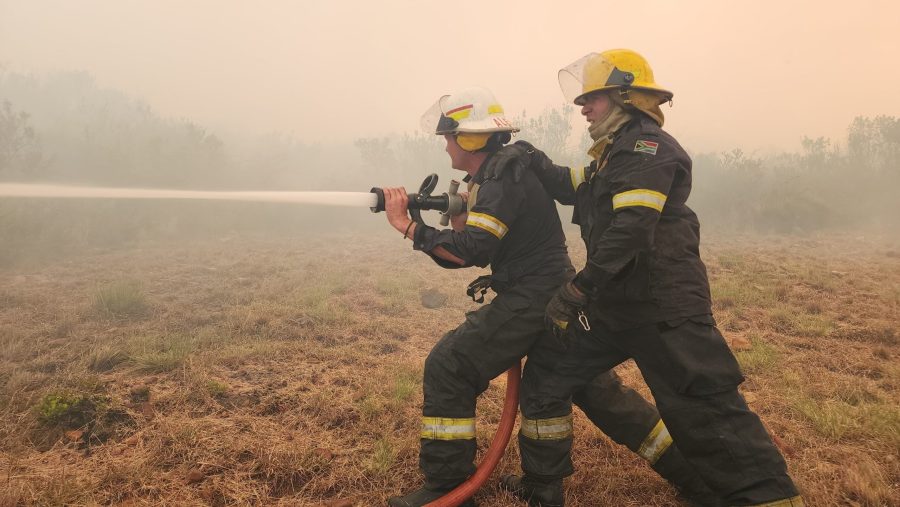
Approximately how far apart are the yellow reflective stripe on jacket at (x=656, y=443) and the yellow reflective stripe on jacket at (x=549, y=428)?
18.8 inches

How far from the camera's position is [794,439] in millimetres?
3514

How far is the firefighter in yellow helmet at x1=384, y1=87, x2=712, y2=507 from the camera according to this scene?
2.74 m

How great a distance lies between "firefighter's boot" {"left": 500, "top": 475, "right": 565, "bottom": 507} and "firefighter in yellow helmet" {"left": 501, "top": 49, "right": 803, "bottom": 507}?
0.74 m

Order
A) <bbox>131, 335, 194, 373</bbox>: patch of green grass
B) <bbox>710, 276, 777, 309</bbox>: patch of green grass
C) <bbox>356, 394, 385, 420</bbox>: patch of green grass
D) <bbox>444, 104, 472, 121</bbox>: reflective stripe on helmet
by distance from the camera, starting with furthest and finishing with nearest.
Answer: <bbox>710, 276, 777, 309</bbox>: patch of green grass, <bbox>131, 335, 194, 373</bbox>: patch of green grass, <bbox>356, 394, 385, 420</bbox>: patch of green grass, <bbox>444, 104, 472, 121</bbox>: reflective stripe on helmet

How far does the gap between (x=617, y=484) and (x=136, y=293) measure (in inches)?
270

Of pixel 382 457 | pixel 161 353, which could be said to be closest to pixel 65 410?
pixel 161 353

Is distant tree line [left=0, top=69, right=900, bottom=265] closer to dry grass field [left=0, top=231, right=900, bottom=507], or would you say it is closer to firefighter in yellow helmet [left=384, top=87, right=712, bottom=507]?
dry grass field [left=0, top=231, right=900, bottom=507]

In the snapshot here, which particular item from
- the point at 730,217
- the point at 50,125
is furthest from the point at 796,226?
the point at 50,125

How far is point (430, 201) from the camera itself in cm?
310

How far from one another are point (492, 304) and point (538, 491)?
3.59 feet

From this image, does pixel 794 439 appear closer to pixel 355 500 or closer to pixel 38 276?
pixel 355 500

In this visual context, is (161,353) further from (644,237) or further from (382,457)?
(644,237)

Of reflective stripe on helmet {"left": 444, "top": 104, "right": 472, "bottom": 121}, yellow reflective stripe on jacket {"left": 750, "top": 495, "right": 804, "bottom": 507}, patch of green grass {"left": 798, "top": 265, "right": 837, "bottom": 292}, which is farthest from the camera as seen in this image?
patch of green grass {"left": 798, "top": 265, "right": 837, "bottom": 292}

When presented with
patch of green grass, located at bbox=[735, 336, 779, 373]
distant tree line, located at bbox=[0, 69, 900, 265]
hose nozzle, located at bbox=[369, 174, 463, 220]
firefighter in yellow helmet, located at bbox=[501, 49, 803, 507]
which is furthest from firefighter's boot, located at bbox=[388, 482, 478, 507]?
distant tree line, located at bbox=[0, 69, 900, 265]
